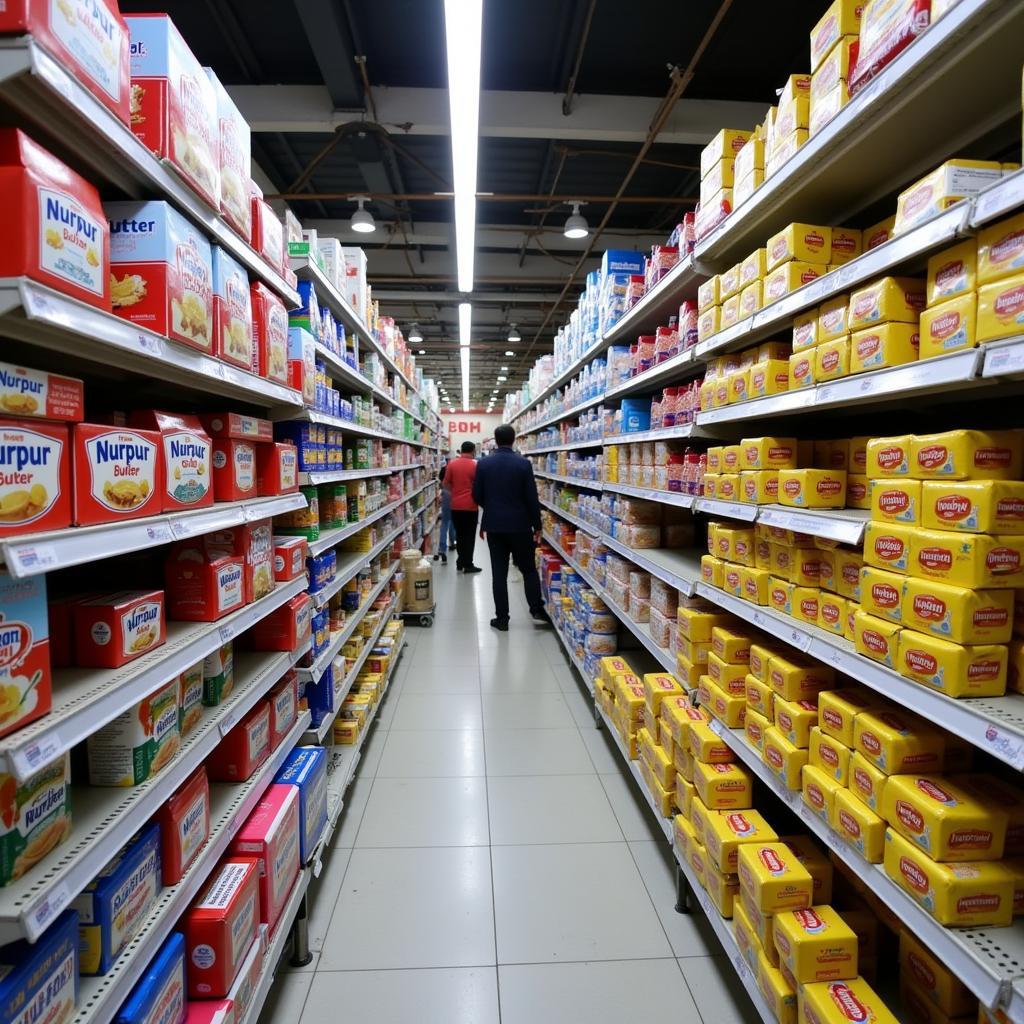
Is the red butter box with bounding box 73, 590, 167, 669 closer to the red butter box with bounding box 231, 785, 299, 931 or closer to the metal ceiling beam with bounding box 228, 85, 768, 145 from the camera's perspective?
the red butter box with bounding box 231, 785, 299, 931

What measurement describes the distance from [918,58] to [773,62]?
4.42 meters

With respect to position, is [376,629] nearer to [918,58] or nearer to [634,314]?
[634,314]

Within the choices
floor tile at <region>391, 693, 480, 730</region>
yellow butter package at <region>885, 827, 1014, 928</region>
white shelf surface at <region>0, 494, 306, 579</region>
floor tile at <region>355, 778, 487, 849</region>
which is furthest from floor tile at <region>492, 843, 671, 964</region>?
white shelf surface at <region>0, 494, 306, 579</region>

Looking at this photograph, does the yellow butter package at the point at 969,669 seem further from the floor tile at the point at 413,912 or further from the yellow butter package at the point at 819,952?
the floor tile at the point at 413,912

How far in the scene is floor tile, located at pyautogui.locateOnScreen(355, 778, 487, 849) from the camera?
8.61 ft

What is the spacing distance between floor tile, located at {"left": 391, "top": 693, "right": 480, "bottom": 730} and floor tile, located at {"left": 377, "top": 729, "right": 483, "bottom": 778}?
3.6 inches

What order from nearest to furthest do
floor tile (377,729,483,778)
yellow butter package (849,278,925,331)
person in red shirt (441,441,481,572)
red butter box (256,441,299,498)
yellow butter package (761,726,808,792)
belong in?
yellow butter package (849,278,925,331) → yellow butter package (761,726,808,792) → red butter box (256,441,299,498) → floor tile (377,729,483,778) → person in red shirt (441,441,481,572)

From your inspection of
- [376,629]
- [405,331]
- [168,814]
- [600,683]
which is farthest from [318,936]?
[405,331]

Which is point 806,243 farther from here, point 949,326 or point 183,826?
point 183,826

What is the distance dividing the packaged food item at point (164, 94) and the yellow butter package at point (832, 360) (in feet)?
5.32

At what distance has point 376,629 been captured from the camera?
14.1 feet

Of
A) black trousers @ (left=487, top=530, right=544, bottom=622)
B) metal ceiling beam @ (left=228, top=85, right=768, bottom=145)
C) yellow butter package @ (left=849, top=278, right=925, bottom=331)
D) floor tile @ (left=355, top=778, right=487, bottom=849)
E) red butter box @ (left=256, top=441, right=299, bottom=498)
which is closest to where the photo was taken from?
→ yellow butter package @ (left=849, top=278, right=925, bottom=331)

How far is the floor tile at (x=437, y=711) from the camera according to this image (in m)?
3.81

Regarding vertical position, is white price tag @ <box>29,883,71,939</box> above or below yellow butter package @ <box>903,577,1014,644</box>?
below
